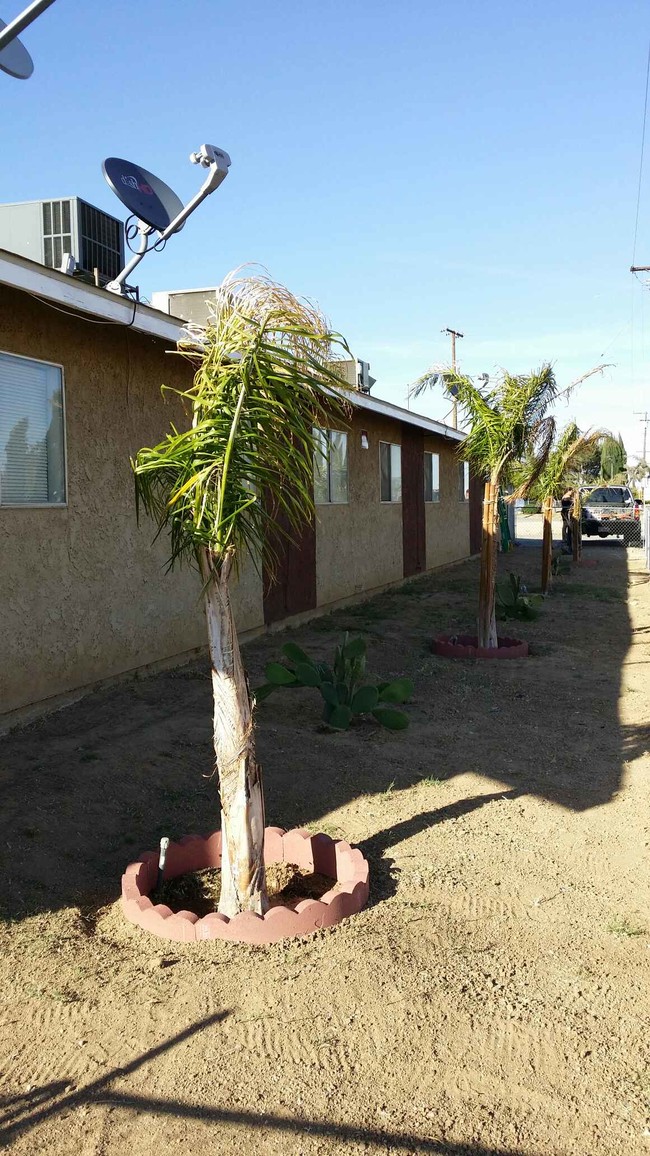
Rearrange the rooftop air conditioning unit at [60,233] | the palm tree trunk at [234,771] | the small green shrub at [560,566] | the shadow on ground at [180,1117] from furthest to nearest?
the small green shrub at [560,566], the rooftop air conditioning unit at [60,233], the palm tree trunk at [234,771], the shadow on ground at [180,1117]

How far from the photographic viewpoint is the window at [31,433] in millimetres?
6281

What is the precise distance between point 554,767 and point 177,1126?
12.7 ft

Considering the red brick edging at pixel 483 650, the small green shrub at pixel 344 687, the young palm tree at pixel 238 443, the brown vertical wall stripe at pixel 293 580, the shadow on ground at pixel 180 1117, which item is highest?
the young palm tree at pixel 238 443

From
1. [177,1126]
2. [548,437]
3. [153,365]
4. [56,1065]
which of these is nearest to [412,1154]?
[177,1126]

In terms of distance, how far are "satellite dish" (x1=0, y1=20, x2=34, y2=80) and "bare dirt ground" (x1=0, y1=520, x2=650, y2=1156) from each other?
4.00 m

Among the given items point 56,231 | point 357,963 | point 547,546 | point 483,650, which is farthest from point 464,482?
point 357,963

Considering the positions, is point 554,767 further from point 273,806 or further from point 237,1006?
point 237,1006

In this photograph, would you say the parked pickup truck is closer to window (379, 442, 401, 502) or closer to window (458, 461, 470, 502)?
window (458, 461, 470, 502)

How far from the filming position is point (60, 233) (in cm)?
883

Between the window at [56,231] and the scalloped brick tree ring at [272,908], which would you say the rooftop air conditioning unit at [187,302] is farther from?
the scalloped brick tree ring at [272,908]

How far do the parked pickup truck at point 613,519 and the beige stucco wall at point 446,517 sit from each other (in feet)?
33.3

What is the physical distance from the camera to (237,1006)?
10.5 ft

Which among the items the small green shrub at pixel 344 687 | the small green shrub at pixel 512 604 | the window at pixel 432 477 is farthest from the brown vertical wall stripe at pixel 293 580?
the window at pixel 432 477

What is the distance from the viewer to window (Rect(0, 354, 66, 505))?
20.6ft
